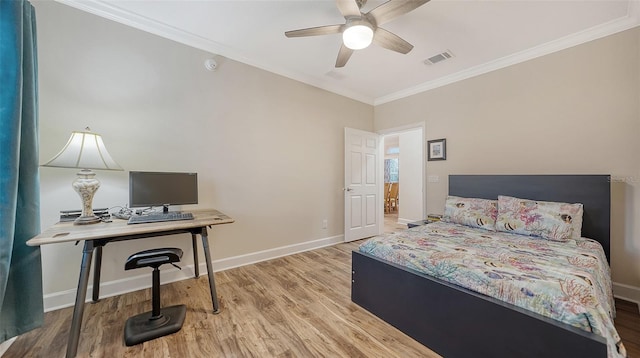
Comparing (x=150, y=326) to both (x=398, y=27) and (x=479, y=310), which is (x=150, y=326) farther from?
(x=398, y=27)

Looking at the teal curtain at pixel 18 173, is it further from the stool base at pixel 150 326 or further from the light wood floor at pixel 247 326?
the stool base at pixel 150 326

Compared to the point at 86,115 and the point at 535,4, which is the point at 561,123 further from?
the point at 86,115

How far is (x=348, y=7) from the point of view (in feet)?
5.93

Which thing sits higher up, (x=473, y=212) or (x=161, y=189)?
(x=161, y=189)

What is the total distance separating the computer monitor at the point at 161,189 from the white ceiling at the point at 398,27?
1.59m

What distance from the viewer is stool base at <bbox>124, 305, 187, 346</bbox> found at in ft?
5.42

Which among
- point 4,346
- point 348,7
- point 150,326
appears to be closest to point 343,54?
point 348,7

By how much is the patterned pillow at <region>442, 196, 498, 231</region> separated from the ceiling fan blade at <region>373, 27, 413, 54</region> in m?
1.98

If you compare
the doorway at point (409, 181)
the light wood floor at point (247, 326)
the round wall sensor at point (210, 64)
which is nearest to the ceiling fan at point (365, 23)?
the round wall sensor at point (210, 64)

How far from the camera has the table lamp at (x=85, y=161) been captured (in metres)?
1.77

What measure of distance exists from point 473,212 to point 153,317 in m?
3.38

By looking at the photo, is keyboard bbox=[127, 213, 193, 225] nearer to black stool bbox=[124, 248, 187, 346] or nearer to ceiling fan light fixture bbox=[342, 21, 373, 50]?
black stool bbox=[124, 248, 187, 346]

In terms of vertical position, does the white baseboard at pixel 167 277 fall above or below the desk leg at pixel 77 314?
below

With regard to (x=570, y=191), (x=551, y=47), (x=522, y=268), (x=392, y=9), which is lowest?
(x=522, y=268)
